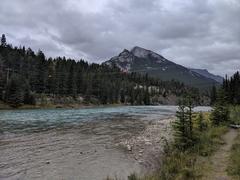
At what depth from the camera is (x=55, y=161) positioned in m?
16.6

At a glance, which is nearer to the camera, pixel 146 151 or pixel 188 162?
pixel 188 162

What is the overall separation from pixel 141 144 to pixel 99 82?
124456mm

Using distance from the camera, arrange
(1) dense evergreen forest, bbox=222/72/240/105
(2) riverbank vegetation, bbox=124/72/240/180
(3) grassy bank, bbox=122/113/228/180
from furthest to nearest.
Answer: (1) dense evergreen forest, bbox=222/72/240/105
(2) riverbank vegetation, bbox=124/72/240/180
(3) grassy bank, bbox=122/113/228/180

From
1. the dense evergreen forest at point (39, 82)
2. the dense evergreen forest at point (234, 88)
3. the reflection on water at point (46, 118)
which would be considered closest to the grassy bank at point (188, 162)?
the reflection on water at point (46, 118)

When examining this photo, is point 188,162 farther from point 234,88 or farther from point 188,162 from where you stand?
point 234,88

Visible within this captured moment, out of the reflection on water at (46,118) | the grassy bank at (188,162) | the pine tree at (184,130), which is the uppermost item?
the pine tree at (184,130)

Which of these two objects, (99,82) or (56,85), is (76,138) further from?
(99,82)

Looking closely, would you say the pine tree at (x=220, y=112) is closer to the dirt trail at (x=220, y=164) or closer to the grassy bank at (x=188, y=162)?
the grassy bank at (x=188, y=162)

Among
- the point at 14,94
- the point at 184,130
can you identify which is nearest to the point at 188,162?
the point at 184,130

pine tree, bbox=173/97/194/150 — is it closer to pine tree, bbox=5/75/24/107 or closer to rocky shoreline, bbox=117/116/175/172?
rocky shoreline, bbox=117/116/175/172

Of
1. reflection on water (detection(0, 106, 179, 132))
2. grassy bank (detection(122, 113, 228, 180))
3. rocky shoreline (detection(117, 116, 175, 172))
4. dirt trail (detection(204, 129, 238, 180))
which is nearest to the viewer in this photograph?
dirt trail (detection(204, 129, 238, 180))

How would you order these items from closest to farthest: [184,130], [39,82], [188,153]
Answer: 1. [188,153]
2. [184,130]
3. [39,82]

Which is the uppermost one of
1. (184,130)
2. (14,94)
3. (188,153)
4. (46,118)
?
(14,94)

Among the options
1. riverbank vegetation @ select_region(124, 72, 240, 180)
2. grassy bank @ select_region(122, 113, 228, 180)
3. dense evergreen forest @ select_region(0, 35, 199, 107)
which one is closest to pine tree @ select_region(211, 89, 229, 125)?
riverbank vegetation @ select_region(124, 72, 240, 180)
